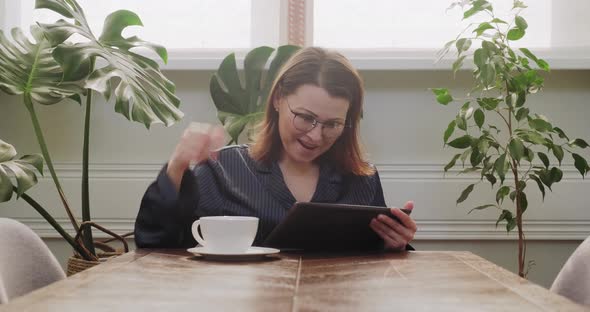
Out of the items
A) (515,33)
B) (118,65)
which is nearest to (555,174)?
(515,33)

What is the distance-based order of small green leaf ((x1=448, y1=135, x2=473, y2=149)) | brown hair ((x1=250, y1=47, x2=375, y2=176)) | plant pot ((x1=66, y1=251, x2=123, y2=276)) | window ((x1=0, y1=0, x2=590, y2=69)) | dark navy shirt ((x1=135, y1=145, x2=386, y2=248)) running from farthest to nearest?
window ((x1=0, y1=0, x2=590, y2=69)) < small green leaf ((x1=448, y1=135, x2=473, y2=149)) < plant pot ((x1=66, y1=251, x2=123, y2=276)) < brown hair ((x1=250, y1=47, x2=375, y2=176)) < dark navy shirt ((x1=135, y1=145, x2=386, y2=248))

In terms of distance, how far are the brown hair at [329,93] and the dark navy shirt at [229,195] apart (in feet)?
0.11

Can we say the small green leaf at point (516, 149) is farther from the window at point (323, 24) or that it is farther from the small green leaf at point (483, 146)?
the window at point (323, 24)

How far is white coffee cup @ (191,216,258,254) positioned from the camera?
1.23 metres

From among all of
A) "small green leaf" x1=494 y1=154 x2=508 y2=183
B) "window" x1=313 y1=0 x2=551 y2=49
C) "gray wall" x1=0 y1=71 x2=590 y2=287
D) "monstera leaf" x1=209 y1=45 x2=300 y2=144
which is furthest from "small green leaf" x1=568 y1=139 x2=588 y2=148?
"monstera leaf" x1=209 y1=45 x2=300 y2=144

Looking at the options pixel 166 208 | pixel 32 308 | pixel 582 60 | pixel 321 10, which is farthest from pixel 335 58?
pixel 32 308

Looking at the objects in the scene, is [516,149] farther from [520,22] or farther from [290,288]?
[290,288]

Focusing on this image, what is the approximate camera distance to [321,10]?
279cm

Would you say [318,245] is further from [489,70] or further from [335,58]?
[489,70]

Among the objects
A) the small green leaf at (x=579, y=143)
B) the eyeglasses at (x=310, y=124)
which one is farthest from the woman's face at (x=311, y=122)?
the small green leaf at (x=579, y=143)

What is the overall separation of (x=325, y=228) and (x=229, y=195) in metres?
0.46

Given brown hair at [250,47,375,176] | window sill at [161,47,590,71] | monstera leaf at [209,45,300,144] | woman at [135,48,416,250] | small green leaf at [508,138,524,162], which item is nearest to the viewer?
woman at [135,48,416,250]

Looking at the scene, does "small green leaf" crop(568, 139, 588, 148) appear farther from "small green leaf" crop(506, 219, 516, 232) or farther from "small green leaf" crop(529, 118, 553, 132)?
"small green leaf" crop(506, 219, 516, 232)

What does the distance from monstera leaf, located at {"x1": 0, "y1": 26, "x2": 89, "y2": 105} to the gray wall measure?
22.2 inches
